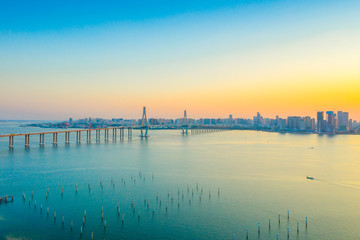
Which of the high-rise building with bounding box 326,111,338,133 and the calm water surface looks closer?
the calm water surface

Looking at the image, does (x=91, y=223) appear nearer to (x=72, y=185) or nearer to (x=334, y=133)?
(x=72, y=185)

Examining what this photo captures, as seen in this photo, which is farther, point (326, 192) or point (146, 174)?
point (146, 174)

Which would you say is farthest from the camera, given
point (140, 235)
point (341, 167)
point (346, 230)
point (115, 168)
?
point (341, 167)

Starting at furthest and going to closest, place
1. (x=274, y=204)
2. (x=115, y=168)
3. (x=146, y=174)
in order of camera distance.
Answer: (x=115, y=168)
(x=146, y=174)
(x=274, y=204)

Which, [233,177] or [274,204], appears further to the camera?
[233,177]

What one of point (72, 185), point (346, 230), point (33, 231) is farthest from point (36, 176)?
point (346, 230)

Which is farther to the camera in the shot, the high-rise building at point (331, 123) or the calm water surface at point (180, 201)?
the high-rise building at point (331, 123)

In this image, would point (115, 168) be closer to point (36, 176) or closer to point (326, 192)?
point (36, 176)

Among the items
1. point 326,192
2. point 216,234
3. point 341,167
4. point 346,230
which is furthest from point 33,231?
point 341,167

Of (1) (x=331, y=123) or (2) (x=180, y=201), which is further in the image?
(1) (x=331, y=123)
